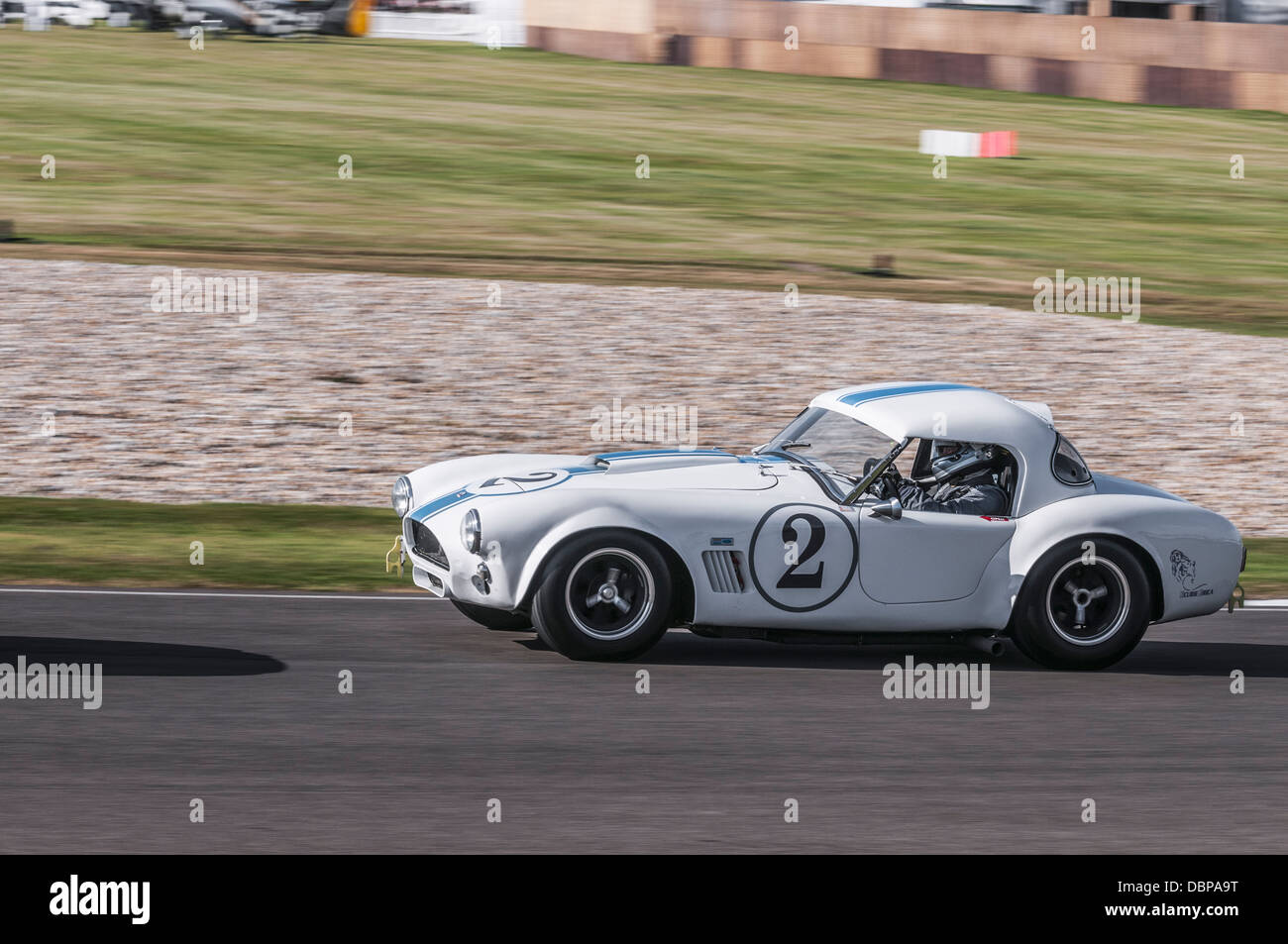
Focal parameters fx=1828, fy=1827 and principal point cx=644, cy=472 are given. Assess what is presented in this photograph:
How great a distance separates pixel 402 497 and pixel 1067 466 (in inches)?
132

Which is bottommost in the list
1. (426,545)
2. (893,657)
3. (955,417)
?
(893,657)

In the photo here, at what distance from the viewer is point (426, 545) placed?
28.8 ft

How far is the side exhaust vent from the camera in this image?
331 inches

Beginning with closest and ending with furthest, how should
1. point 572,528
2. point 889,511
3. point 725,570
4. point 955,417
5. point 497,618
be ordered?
point 572,528
point 725,570
point 889,511
point 955,417
point 497,618

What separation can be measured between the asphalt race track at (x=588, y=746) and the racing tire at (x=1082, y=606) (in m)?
0.15

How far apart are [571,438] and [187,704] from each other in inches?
318

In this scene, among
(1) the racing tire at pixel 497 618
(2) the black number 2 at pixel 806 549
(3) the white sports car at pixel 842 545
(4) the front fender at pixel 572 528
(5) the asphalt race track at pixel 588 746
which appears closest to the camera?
(5) the asphalt race track at pixel 588 746

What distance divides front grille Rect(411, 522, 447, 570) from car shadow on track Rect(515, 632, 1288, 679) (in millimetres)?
702

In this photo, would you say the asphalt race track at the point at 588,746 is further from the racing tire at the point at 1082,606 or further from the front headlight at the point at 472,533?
the front headlight at the point at 472,533

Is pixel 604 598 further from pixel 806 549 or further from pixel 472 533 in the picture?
pixel 806 549

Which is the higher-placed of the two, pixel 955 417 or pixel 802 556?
pixel 955 417

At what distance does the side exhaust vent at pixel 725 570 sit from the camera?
27.6 ft

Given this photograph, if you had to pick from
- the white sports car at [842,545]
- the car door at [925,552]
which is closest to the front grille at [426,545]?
the white sports car at [842,545]

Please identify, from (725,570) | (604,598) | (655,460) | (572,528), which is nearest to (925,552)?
(725,570)
